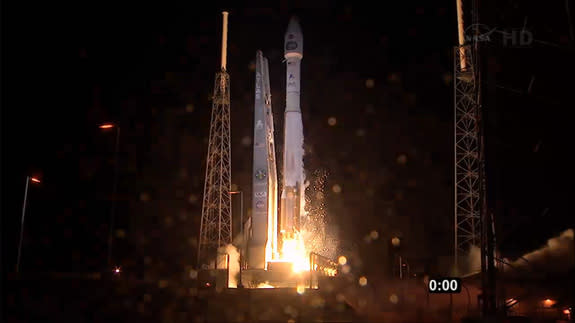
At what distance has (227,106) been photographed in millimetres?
30625

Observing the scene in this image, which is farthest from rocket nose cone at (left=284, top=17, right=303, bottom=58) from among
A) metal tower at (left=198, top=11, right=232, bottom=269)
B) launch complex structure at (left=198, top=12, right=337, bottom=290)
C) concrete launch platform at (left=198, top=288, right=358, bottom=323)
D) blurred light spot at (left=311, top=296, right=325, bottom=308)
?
blurred light spot at (left=311, top=296, right=325, bottom=308)

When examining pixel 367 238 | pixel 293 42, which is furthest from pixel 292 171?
pixel 367 238

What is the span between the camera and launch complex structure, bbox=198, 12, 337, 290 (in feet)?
94.9

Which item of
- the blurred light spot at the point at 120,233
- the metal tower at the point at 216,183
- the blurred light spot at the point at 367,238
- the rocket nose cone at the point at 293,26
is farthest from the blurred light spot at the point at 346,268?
the rocket nose cone at the point at 293,26

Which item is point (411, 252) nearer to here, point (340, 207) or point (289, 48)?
point (340, 207)

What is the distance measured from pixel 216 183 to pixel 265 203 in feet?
9.49

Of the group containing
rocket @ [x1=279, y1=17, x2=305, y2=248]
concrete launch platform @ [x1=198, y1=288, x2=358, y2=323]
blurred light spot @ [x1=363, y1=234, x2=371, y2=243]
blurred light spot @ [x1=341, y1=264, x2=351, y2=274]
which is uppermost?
rocket @ [x1=279, y1=17, x2=305, y2=248]

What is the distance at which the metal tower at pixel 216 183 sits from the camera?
29156 mm

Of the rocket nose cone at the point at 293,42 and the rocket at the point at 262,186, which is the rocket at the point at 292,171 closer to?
the rocket at the point at 262,186

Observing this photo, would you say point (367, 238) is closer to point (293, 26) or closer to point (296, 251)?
point (296, 251)

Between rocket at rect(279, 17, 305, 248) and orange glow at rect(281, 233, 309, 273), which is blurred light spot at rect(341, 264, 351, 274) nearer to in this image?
orange glow at rect(281, 233, 309, 273)

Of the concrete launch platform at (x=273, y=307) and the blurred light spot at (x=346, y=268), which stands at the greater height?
the blurred light spot at (x=346, y=268)

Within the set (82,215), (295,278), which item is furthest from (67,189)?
(295,278)

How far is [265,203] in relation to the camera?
29969 millimetres
